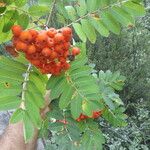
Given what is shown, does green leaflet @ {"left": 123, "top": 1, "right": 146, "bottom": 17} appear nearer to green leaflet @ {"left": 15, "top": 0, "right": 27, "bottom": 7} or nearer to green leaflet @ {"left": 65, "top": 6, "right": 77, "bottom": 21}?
green leaflet @ {"left": 65, "top": 6, "right": 77, "bottom": 21}

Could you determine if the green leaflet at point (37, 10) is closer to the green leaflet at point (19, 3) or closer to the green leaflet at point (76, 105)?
the green leaflet at point (19, 3)

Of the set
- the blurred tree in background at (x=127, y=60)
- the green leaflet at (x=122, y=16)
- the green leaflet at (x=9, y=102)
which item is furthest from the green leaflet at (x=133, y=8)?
the blurred tree in background at (x=127, y=60)

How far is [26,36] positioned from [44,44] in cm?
7

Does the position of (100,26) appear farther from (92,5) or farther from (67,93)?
(67,93)

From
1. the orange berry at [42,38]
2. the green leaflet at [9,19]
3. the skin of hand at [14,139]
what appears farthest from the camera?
the skin of hand at [14,139]

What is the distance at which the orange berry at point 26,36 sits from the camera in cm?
147

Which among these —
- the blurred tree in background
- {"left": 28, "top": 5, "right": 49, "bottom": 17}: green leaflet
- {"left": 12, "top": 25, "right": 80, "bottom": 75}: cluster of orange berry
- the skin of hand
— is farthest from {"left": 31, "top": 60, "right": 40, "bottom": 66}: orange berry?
the blurred tree in background

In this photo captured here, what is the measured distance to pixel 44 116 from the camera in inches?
86.0

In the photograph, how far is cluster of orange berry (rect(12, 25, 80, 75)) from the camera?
146 cm

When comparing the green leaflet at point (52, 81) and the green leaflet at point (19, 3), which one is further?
the green leaflet at point (52, 81)

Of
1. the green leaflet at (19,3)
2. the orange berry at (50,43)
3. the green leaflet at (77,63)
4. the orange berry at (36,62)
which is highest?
the green leaflet at (19,3)

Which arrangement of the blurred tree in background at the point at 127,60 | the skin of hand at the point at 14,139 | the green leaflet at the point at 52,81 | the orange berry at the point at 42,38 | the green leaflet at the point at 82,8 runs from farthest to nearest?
1. the blurred tree in background at the point at 127,60
2. the skin of hand at the point at 14,139
3. the green leaflet at the point at 82,8
4. the green leaflet at the point at 52,81
5. the orange berry at the point at 42,38

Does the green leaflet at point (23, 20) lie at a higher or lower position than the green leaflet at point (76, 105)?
higher

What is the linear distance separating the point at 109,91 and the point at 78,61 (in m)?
0.77
